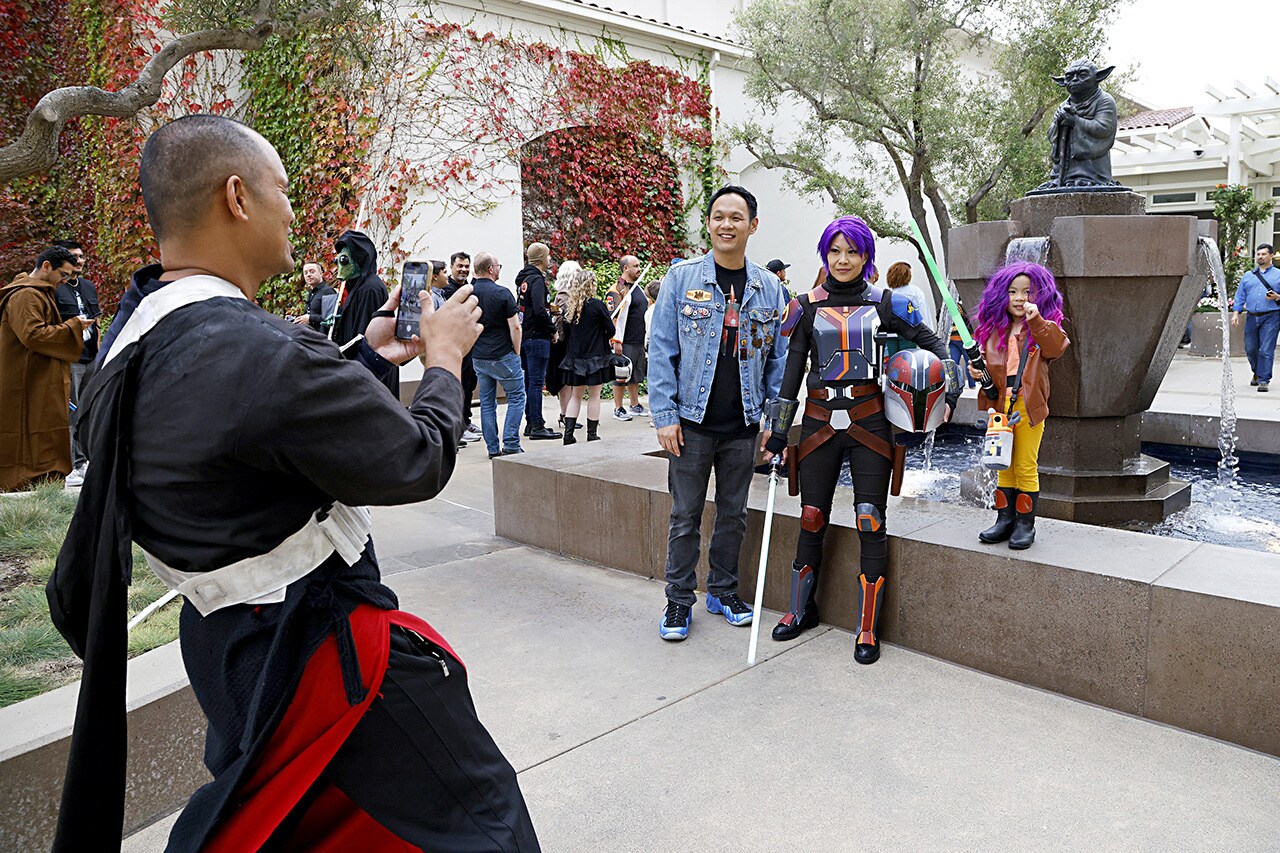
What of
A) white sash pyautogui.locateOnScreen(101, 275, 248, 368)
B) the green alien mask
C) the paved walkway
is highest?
the green alien mask

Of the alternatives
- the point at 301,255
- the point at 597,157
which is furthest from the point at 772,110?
the point at 301,255

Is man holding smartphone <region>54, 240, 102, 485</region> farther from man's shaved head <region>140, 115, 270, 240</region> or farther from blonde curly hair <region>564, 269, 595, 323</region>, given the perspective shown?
man's shaved head <region>140, 115, 270, 240</region>

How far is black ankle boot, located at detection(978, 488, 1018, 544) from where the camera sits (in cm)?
402

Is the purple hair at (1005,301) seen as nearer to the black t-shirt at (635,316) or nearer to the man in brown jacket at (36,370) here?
the black t-shirt at (635,316)

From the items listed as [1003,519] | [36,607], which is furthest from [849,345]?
[36,607]

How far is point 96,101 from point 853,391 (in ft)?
14.2

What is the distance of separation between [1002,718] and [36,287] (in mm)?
7174

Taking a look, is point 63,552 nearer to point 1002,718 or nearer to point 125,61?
point 1002,718

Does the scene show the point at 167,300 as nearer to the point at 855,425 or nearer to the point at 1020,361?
the point at 855,425

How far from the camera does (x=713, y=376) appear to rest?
431 centimetres

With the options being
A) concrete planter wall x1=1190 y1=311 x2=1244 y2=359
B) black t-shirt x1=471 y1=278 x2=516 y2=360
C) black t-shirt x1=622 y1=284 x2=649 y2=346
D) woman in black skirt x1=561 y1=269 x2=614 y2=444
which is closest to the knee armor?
black t-shirt x1=471 y1=278 x2=516 y2=360

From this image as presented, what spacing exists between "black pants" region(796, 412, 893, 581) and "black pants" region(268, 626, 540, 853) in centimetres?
258

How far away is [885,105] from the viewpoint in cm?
1481

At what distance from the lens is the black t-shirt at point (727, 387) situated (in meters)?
4.34
